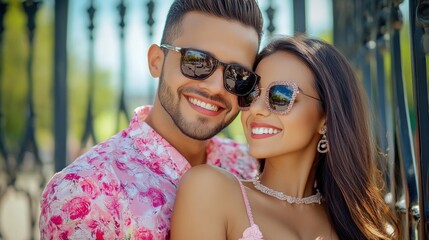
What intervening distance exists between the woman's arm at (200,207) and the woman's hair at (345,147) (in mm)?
601

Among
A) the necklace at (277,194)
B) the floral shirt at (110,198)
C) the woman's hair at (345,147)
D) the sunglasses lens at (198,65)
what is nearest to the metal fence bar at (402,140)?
the woman's hair at (345,147)

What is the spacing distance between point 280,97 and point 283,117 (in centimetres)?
9

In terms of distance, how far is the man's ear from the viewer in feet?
11.3

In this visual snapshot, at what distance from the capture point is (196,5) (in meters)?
3.36

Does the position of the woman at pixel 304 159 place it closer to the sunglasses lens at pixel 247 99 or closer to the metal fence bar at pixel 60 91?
the sunglasses lens at pixel 247 99

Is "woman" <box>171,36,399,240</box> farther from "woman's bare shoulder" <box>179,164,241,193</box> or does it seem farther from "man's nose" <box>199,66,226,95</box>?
"man's nose" <box>199,66,226,95</box>

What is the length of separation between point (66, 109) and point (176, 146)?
1.78m

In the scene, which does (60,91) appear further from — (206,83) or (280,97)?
(280,97)

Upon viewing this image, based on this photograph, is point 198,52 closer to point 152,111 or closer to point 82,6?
point 152,111

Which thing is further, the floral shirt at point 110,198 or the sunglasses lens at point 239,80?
the sunglasses lens at point 239,80

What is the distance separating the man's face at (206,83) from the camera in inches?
123

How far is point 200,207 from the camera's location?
2.60 meters

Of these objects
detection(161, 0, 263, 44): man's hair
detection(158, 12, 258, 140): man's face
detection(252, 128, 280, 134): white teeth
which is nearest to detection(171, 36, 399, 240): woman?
→ detection(252, 128, 280, 134): white teeth

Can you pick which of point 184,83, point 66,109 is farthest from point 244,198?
point 66,109
